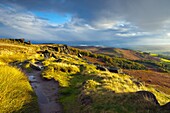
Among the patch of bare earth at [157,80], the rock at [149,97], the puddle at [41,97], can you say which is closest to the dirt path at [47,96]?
the puddle at [41,97]

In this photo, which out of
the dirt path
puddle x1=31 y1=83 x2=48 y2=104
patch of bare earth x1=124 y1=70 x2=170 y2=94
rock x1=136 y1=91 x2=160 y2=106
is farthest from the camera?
patch of bare earth x1=124 y1=70 x2=170 y2=94

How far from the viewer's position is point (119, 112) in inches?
459

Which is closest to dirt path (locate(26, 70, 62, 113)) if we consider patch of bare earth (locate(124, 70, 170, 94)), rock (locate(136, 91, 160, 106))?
rock (locate(136, 91, 160, 106))

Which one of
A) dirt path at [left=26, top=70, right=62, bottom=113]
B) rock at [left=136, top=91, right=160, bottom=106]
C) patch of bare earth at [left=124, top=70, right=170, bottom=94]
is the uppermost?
rock at [left=136, top=91, right=160, bottom=106]

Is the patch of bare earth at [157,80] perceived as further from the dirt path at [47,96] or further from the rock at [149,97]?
the rock at [149,97]

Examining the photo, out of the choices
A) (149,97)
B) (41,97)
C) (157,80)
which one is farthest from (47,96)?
(157,80)

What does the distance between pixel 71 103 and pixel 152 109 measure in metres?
6.42

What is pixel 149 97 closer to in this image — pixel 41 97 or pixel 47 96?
pixel 47 96

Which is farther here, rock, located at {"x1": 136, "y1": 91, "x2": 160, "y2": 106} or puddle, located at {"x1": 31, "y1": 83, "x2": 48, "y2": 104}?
puddle, located at {"x1": 31, "y1": 83, "x2": 48, "y2": 104}

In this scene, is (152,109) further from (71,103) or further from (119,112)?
(71,103)

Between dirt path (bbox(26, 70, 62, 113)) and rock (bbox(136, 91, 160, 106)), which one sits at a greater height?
rock (bbox(136, 91, 160, 106))

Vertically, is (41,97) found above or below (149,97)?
below

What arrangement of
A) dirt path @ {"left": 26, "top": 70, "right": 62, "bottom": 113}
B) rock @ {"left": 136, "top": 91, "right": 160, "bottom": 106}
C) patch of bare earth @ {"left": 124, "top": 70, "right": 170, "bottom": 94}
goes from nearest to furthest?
rock @ {"left": 136, "top": 91, "right": 160, "bottom": 106} → dirt path @ {"left": 26, "top": 70, "right": 62, "bottom": 113} → patch of bare earth @ {"left": 124, "top": 70, "right": 170, "bottom": 94}

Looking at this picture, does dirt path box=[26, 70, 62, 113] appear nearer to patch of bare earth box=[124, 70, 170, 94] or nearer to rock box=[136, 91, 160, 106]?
rock box=[136, 91, 160, 106]
